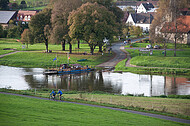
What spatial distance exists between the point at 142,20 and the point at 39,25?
68765mm

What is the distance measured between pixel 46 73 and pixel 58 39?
20179 mm

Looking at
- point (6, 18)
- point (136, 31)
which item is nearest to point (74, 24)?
point (136, 31)

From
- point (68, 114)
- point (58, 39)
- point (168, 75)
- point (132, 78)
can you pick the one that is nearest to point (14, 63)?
point (58, 39)

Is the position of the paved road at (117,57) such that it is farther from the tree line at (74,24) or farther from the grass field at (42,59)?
the tree line at (74,24)

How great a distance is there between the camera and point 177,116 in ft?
101

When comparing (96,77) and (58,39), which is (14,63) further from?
(96,77)

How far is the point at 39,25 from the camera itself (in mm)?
91375

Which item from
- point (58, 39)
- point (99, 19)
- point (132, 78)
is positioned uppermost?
point (99, 19)

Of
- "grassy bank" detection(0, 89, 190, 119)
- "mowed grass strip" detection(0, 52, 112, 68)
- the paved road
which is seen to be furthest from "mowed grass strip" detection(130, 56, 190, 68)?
"grassy bank" detection(0, 89, 190, 119)

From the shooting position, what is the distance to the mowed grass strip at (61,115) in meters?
26.5

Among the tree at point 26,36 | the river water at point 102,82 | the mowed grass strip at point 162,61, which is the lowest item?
the river water at point 102,82

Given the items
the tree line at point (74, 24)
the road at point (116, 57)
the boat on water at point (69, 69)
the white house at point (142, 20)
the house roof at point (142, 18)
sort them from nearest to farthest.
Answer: the boat on water at point (69, 69) < the road at point (116, 57) < the tree line at point (74, 24) < the white house at point (142, 20) < the house roof at point (142, 18)

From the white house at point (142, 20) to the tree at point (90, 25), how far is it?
61797 millimetres

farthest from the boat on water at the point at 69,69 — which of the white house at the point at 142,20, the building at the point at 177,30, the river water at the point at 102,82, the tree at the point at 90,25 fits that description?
the white house at the point at 142,20
